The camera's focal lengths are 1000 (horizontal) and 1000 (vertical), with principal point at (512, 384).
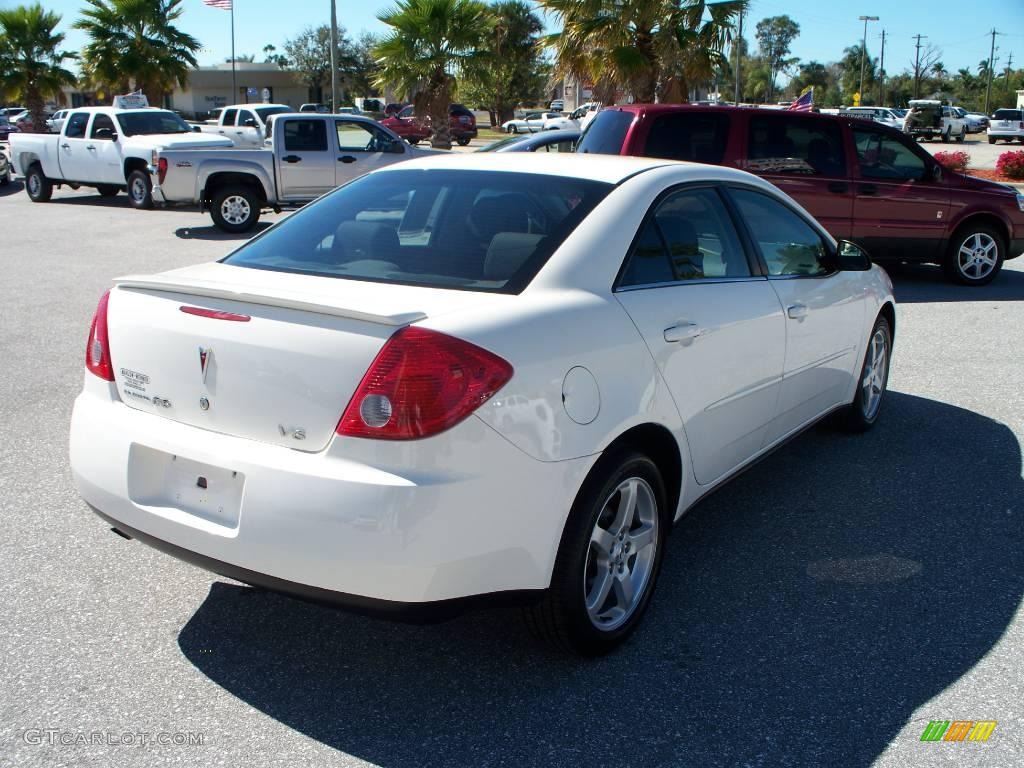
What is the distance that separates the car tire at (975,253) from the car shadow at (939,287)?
0.57 feet

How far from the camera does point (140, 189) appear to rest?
19.1 m

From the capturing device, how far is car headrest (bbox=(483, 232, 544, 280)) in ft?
11.0

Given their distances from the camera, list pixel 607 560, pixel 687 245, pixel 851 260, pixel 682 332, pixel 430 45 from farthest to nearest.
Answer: pixel 430 45, pixel 851 260, pixel 687 245, pixel 682 332, pixel 607 560

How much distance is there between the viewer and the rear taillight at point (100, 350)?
3.36m

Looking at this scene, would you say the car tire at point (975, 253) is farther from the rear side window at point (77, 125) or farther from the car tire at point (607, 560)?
the rear side window at point (77, 125)

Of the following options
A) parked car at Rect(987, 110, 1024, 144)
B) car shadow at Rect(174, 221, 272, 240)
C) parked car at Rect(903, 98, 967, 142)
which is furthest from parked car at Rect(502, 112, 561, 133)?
car shadow at Rect(174, 221, 272, 240)

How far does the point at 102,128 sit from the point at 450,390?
18.8 meters

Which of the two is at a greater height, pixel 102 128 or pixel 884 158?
pixel 102 128

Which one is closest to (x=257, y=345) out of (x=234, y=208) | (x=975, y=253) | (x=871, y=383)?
(x=871, y=383)

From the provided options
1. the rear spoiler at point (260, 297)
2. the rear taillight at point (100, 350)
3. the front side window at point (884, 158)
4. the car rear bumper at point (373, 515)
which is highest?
the front side window at point (884, 158)

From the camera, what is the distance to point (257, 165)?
15.7 metres

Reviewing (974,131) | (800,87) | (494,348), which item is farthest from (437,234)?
(800,87)

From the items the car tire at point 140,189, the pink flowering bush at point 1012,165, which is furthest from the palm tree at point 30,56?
the pink flowering bush at point 1012,165

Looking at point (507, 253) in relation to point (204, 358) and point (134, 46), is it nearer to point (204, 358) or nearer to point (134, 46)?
point (204, 358)
